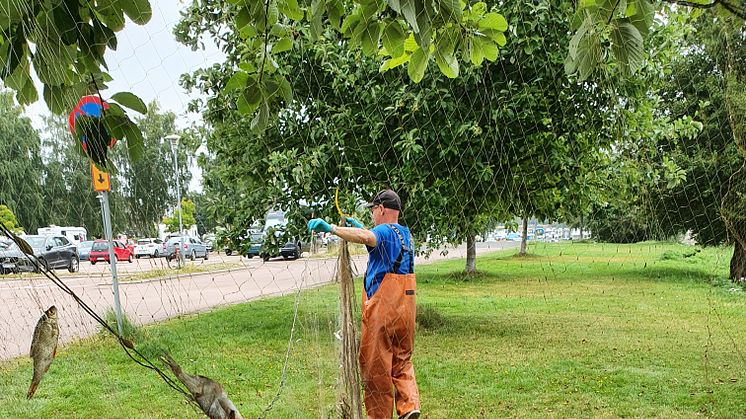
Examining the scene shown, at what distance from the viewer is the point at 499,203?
3818 mm

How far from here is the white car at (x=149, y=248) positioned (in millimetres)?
2703

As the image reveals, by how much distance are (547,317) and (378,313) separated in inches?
193

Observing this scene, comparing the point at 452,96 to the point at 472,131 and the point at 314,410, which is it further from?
the point at 314,410

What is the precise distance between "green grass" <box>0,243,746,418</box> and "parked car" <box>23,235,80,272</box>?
2.12ft

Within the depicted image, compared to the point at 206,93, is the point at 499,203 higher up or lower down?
lower down

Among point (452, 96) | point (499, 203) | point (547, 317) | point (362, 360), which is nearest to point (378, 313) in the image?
point (362, 360)

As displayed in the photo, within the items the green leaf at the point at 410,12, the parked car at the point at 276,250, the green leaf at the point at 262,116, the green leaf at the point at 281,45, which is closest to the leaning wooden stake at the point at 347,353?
the green leaf at the point at 262,116

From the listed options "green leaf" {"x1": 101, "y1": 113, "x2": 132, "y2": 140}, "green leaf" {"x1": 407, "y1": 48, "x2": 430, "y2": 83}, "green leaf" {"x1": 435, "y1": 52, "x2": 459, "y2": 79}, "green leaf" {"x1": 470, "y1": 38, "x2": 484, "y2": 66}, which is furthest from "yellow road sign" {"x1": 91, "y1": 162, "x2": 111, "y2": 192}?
"green leaf" {"x1": 470, "y1": 38, "x2": 484, "y2": 66}

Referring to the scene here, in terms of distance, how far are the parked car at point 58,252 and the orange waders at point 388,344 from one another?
193 cm

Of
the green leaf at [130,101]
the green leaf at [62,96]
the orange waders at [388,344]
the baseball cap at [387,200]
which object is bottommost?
the orange waders at [388,344]

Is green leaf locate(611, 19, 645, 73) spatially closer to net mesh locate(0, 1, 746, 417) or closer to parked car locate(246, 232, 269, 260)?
net mesh locate(0, 1, 746, 417)

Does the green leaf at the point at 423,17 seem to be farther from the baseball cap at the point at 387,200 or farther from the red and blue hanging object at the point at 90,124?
the baseball cap at the point at 387,200

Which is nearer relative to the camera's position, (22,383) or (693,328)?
(22,383)

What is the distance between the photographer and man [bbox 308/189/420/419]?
119 inches
